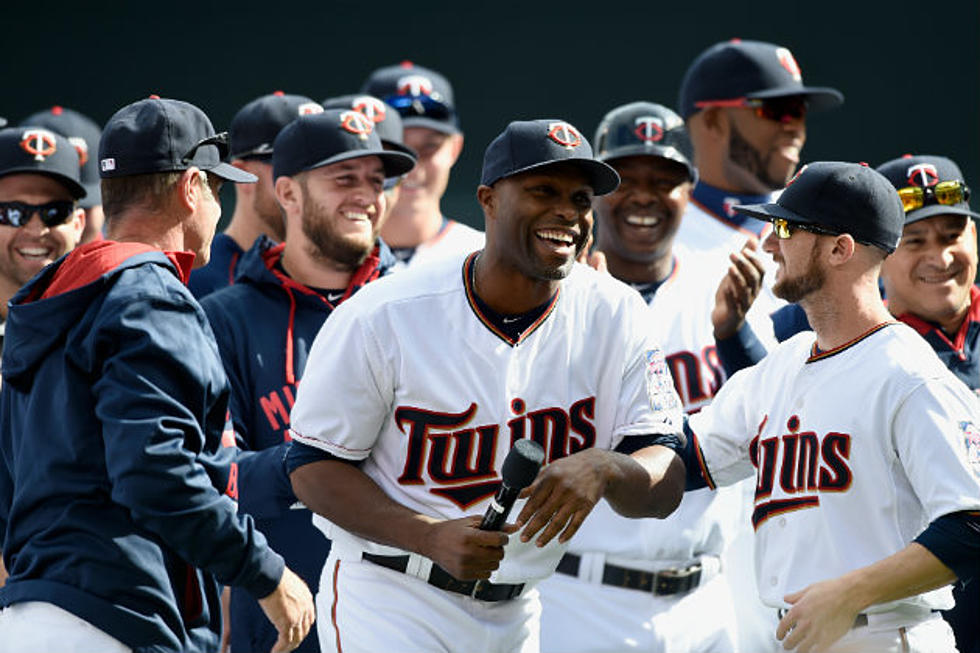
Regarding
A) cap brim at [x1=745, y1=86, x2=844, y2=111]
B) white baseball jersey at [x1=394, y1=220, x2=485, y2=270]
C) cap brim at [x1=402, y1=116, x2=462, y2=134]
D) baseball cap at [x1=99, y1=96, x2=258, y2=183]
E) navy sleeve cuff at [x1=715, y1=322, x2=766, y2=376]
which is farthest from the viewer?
cap brim at [x1=402, y1=116, x2=462, y2=134]

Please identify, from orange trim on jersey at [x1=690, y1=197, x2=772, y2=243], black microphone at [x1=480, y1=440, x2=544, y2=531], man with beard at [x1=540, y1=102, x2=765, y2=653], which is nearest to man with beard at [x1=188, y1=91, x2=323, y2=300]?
man with beard at [x1=540, y1=102, x2=765, y2=653]

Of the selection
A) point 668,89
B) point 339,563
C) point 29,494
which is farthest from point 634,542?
point 668,89

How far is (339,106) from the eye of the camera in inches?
201

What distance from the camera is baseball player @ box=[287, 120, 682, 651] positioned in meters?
3.12

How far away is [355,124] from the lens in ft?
13.8

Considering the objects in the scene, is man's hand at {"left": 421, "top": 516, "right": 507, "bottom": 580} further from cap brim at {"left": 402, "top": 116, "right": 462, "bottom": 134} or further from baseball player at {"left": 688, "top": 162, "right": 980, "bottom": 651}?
cap brim at {"left": 402, "top": 116, "right": 462, "bottom": 134}

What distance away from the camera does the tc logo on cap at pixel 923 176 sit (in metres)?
4.06

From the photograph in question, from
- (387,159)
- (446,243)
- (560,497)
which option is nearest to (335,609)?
(560,497)

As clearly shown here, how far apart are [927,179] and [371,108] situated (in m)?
1.87

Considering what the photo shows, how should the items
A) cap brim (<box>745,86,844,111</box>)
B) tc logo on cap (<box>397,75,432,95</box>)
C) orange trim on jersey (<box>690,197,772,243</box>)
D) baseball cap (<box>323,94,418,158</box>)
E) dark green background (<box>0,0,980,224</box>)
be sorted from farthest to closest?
dark green background (<box>0,0,980,224</box>), tc logo on cap (<box>397,75,432,95</box>), cap brim (<box>745,86,844,111</box>), baseball cap (<box>323,94,418,158</box>), orange trim on jersey (<box>690,197,772,243</box>)

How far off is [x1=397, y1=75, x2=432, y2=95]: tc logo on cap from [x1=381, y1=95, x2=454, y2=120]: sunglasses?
0.09 feet

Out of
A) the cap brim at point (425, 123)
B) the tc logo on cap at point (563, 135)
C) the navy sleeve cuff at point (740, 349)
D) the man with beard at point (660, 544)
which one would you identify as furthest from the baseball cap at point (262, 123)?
the tc logo on cap at point (563, 135)

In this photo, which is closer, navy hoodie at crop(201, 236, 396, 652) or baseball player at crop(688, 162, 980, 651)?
baseball player at crop(688, 162, 980, 651)

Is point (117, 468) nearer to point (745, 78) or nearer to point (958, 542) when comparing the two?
point (958, 542)
